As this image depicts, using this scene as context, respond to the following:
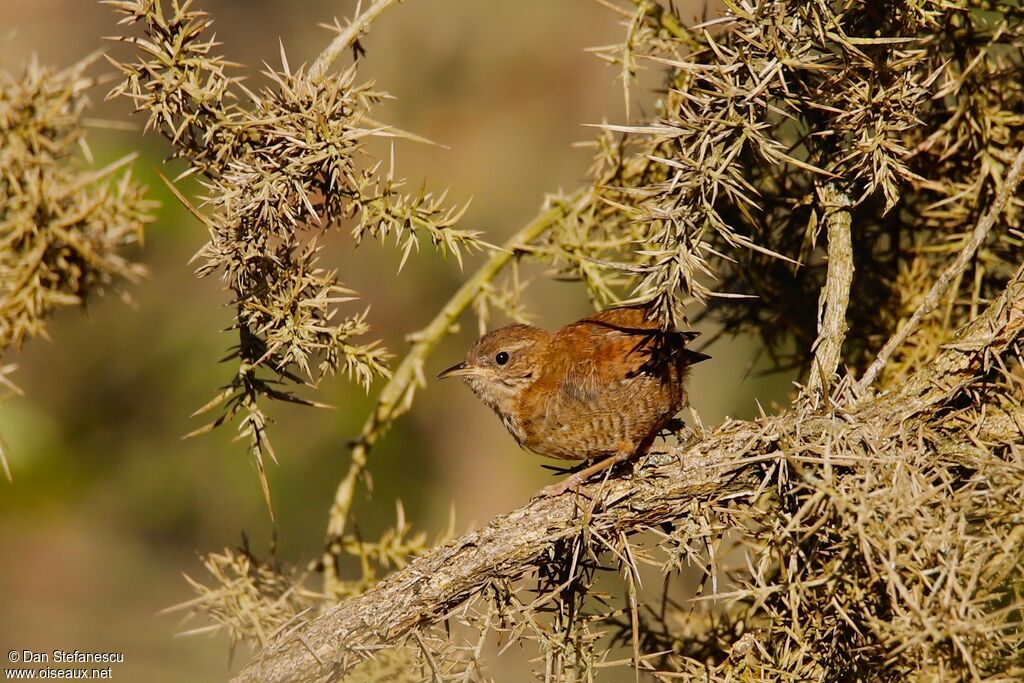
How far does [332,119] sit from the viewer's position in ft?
7.13

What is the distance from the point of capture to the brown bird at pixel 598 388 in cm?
258

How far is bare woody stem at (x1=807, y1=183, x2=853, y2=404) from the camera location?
2273 mm

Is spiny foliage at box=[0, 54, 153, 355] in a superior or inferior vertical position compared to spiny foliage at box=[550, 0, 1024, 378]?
superior

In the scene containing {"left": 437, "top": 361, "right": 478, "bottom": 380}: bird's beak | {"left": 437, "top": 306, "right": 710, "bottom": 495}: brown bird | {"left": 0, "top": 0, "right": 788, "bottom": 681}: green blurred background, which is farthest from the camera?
{"left": 0, "top": 0, "right": 788, "bottom": 681}: green blurred background

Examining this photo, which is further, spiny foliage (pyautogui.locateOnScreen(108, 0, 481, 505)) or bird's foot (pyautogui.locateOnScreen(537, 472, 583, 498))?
bird's foot (pyautogui.locateOnScreen(537, 472, 583, 498))

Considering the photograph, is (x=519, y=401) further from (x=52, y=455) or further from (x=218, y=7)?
(x=218, y=7)

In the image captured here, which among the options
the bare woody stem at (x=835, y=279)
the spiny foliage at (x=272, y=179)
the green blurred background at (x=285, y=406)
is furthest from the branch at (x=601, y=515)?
the green blurred background at (x=285, y=406)

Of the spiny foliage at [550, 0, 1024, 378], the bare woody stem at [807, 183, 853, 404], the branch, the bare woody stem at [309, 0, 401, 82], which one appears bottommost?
the branch

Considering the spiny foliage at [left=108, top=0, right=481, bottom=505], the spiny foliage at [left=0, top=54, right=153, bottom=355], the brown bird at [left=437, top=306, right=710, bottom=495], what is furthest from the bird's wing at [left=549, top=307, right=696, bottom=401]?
the spiny foliage at [left=0, top=54, right=153, bottom=355]

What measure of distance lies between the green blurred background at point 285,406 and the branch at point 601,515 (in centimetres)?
247

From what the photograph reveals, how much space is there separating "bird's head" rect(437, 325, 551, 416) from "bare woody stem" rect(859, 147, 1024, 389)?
1165 millimetres

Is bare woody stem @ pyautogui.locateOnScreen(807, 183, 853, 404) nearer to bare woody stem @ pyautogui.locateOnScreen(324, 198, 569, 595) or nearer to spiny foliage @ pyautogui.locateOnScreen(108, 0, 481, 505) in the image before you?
bare woody stem @ pyautogui.locateOnScreen(324, 198, 569, 595)

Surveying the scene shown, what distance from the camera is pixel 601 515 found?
2062mm

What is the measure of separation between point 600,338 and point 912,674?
4.27ft
